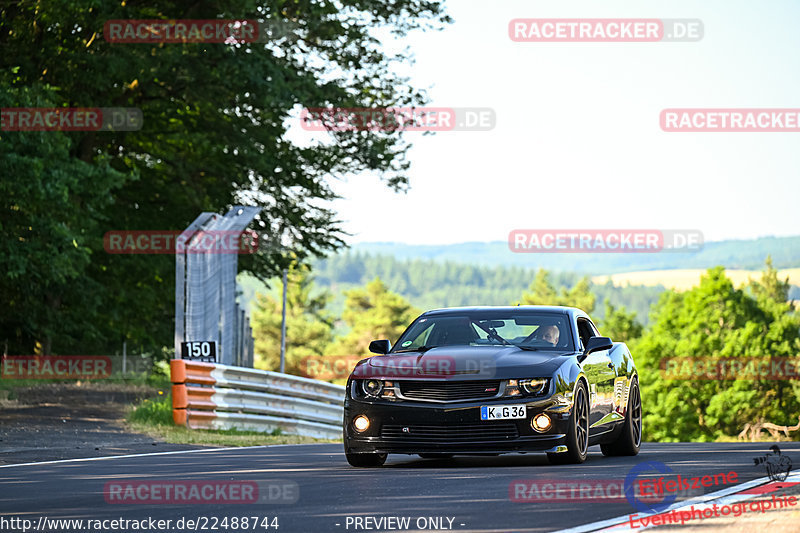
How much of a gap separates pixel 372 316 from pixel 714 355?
94418 millimetres

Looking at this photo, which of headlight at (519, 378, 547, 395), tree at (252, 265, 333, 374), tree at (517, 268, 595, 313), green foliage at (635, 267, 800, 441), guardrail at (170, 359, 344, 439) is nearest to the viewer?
headlight at (519, 378, 547, 395)

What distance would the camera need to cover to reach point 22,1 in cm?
2802

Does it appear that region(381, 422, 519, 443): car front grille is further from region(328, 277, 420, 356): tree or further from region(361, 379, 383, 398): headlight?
region(328, 277, 420, 356): tree

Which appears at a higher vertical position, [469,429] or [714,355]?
[714,355]

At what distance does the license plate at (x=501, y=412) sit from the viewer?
11.0 metres

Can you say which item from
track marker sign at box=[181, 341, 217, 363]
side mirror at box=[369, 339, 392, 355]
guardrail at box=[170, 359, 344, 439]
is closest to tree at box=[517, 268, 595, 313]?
guardrail at box=[170, 359, 344, 439]

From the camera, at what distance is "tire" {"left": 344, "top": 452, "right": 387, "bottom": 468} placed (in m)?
11.6

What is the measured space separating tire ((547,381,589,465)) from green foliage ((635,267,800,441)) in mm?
61052

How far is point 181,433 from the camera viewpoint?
687 inches

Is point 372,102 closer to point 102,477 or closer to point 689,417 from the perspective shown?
point 102,477

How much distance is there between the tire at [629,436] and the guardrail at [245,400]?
6.62m

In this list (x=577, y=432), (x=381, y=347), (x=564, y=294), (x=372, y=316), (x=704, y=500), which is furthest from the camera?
(x=564, y=294)

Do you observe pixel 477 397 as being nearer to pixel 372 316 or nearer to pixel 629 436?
pixel 629 436

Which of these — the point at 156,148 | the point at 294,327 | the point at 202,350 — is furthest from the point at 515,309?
the point at 294,327
